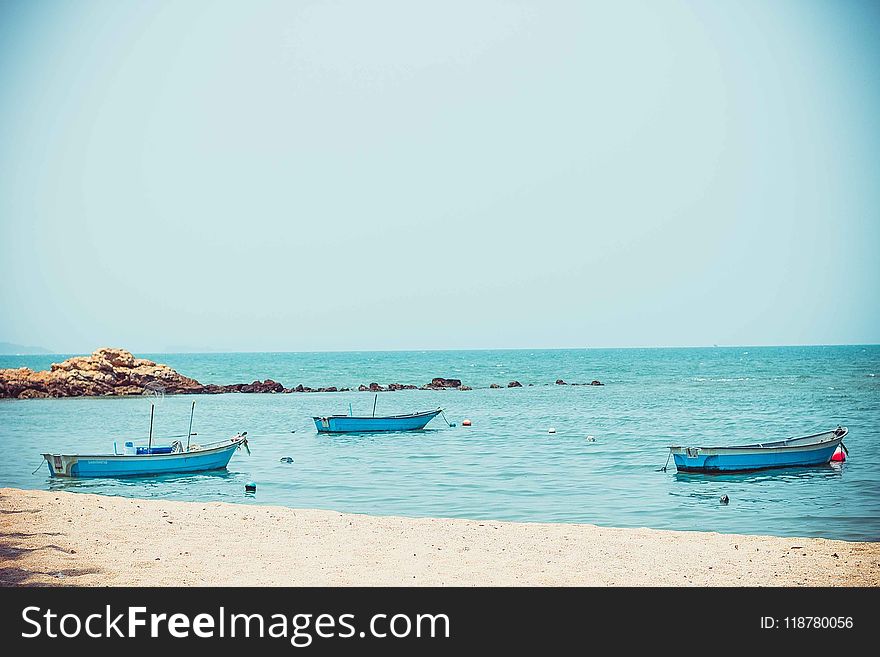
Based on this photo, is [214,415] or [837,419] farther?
[214,415]

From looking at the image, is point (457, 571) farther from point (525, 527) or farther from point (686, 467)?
point (686, 467)

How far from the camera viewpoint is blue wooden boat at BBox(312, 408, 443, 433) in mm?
40250

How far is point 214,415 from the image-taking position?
54.1m

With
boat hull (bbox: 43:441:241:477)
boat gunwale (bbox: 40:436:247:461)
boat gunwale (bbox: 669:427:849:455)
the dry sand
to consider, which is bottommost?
boat hull (bbox: 43:441:241:477)

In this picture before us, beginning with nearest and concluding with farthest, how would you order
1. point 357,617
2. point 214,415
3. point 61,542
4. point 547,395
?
1. point 357,617
2. point 61,542
3. point 214,415
4. point 547,395

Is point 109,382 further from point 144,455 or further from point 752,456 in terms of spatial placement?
point 752,456

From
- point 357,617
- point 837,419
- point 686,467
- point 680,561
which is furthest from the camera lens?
point 837,419

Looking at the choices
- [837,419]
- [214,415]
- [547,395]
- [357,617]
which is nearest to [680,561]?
[357,617]

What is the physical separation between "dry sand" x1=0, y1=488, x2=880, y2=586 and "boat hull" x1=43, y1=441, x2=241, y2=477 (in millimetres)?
8222

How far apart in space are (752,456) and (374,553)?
638 inches

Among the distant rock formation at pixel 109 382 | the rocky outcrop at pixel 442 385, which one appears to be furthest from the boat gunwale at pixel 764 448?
the rocky outcrop at pixel 442 385

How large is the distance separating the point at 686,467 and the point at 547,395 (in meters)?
46.0

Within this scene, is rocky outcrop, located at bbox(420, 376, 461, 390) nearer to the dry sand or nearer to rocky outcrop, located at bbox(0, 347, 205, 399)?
rocky outcrop, located at bbox(0, 347, 205, 399)

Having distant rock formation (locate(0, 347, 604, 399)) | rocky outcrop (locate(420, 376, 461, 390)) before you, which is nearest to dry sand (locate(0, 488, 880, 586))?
distant rock formation (locate(0, 347, 604, 399))
